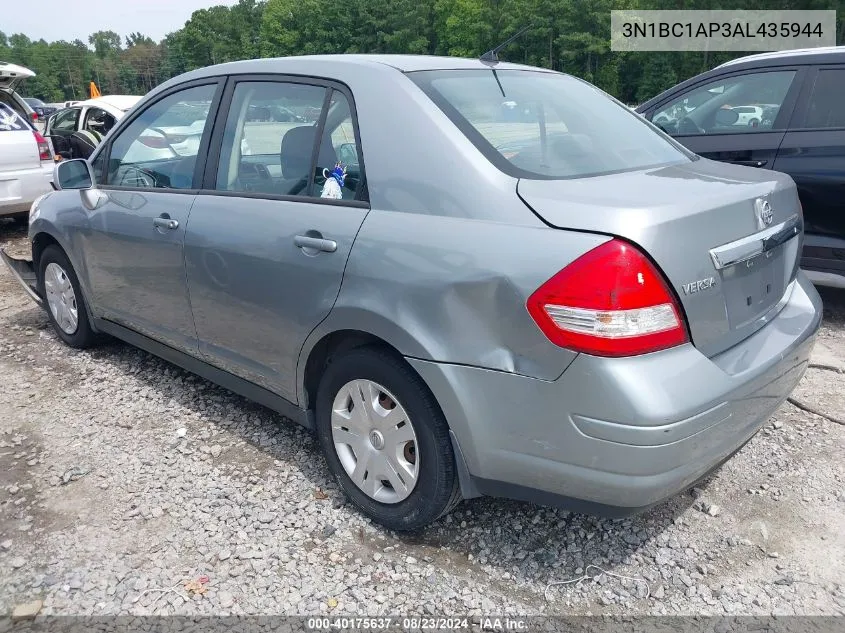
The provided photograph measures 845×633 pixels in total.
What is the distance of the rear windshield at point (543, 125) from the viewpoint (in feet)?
7.98

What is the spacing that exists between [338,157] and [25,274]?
11.0 ft

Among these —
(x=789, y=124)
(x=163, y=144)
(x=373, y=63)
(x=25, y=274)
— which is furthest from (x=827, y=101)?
(x=25, y=274)

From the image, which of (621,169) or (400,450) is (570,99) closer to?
(621,169)

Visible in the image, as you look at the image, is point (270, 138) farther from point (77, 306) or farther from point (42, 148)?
point (42, 148)

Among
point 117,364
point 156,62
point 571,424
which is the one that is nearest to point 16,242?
point 117,364

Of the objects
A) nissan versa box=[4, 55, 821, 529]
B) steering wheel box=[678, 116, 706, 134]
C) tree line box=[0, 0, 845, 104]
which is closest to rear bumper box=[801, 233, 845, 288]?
steering wheel box=[678, 116, 706, 134]

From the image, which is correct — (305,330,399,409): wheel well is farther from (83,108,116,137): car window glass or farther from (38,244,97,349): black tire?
(83,108,116,137): car window glass

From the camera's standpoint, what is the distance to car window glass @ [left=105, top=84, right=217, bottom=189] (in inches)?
134

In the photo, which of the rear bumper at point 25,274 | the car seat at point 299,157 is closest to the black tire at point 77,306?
the rear bumper at point 25,274

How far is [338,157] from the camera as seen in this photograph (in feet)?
8.92

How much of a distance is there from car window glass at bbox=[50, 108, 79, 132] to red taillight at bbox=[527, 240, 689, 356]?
1188 centimetres

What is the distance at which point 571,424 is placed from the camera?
206 centimetres

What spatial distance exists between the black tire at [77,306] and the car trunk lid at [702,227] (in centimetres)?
324

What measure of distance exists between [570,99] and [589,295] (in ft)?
4.52
